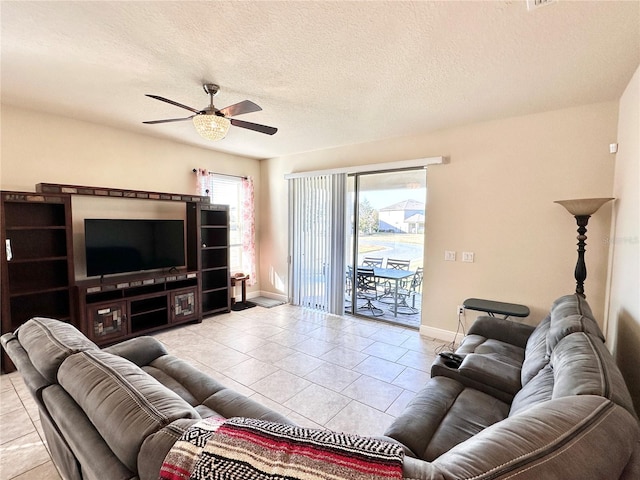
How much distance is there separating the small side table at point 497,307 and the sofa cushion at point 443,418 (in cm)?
149

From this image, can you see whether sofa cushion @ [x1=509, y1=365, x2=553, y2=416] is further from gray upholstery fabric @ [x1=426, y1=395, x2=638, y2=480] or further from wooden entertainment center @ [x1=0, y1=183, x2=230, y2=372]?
wooden entertainment center @ [x1=0, y1=183, x2=230, y2=372]

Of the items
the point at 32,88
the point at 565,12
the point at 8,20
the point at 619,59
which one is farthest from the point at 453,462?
the point at 32,88

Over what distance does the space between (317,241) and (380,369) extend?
239 cm

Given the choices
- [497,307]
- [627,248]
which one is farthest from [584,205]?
[497,307]

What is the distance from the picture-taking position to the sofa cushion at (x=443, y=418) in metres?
1.44

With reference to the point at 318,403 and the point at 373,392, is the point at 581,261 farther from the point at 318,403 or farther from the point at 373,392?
the point at 318,403

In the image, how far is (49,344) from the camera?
4.56 ft

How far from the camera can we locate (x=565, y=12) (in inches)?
64.8

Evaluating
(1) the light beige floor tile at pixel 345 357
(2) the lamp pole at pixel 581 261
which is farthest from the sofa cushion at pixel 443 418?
(2) the lamp pole at pixel 581 261

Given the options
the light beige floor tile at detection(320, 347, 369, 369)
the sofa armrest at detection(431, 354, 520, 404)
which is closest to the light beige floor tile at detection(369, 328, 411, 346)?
the light beige floor tile at detection(320, 347, 369, 369)

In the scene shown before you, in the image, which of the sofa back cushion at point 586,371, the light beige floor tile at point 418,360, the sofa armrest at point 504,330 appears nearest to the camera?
the sofa back cushion at point 586,371

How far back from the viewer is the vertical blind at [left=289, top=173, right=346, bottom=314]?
15.2ft

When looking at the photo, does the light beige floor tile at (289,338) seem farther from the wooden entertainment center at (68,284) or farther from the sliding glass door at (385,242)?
the wooden entertainment center at (68,284)

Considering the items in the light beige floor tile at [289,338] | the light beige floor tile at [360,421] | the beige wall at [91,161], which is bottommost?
the light beige floor tile at [360,421]
